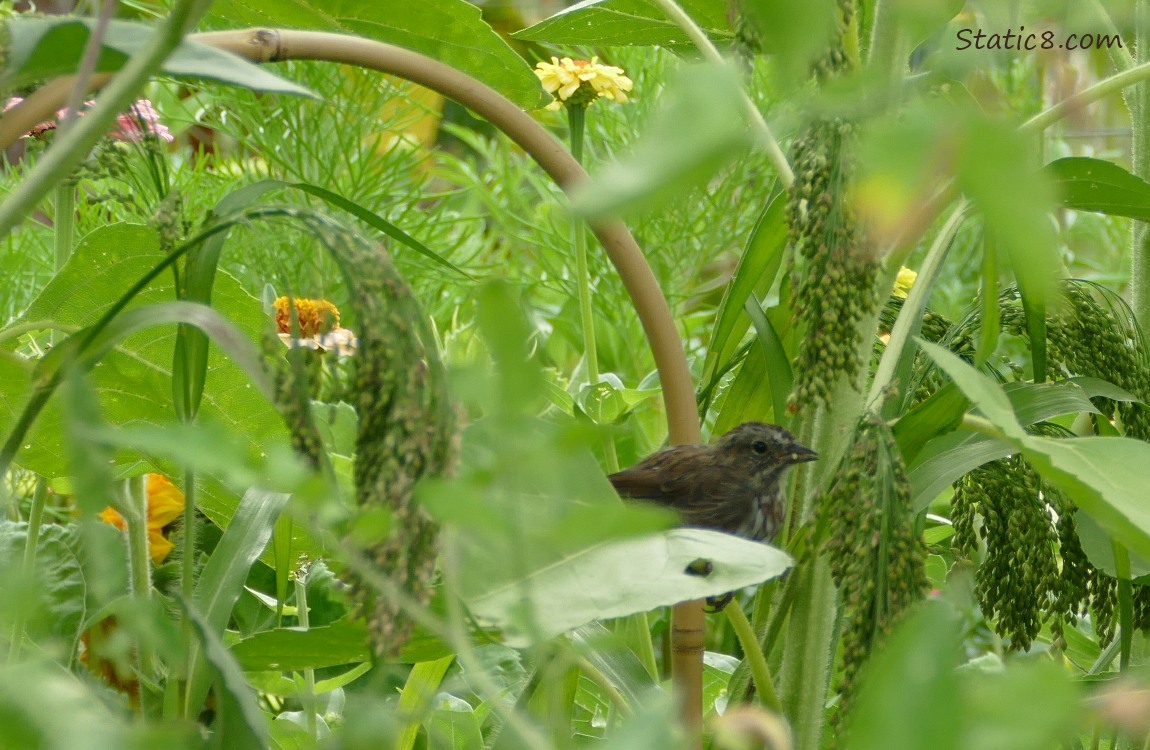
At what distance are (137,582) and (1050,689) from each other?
49 centimetres

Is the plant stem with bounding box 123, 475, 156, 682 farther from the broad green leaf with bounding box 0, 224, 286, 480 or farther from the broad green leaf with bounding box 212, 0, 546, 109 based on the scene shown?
the broad green leaf with bounding box 212, 0, 546, 109

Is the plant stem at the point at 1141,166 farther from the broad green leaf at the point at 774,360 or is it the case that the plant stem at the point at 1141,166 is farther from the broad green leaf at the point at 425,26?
the broad green leaf at the point at 425,26

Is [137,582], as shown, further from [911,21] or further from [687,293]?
[687,293]

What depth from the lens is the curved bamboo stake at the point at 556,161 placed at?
40 centimetres

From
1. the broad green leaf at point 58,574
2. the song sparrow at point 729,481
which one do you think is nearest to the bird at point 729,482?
the song sparrow at point 729,481

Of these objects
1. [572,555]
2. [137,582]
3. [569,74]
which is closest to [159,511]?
[137,582]

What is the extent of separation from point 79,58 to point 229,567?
255mm

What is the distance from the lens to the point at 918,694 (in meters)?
0.17

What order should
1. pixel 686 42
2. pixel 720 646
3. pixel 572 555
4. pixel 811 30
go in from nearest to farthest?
pixel 811 30 < pixel 572 555 < pixel 686 42 < pixel 720 646

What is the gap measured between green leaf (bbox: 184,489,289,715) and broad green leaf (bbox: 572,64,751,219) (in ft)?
1.07

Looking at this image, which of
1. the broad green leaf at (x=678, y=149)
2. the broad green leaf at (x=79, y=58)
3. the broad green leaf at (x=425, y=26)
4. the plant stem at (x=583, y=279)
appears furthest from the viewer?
the plant stem at (x=583, y=279)

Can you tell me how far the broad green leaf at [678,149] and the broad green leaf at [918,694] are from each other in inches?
3.3

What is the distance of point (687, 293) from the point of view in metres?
1.22

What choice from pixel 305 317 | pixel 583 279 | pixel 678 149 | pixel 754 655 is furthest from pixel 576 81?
pixel 678 149
